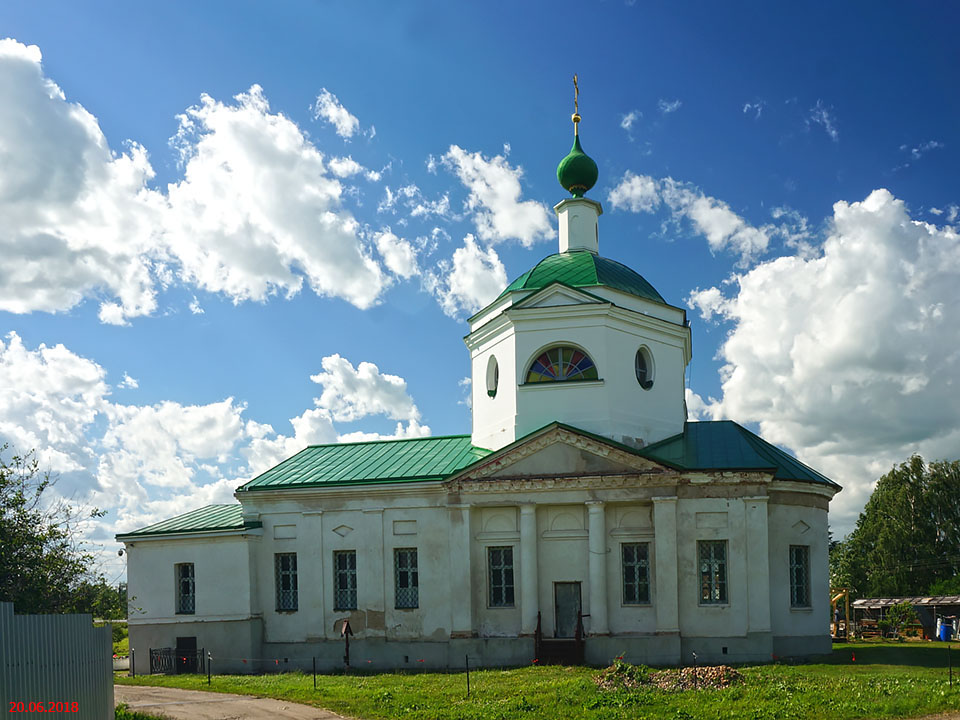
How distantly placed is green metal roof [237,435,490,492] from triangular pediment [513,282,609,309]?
190 inches

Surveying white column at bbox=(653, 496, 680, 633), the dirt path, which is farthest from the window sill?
the dirt path

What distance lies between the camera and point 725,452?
2566 centimetres

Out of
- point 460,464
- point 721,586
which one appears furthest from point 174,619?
point 721,586

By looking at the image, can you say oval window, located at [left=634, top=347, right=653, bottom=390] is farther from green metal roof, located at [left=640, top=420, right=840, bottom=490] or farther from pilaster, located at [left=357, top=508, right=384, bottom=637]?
pilaster, located at [left=357, top=508, right=384, bottom=637]

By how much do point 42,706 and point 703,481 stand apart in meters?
17.0

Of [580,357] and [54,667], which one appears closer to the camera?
[54,667]

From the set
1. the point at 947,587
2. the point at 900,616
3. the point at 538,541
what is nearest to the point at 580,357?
the point at 538,541

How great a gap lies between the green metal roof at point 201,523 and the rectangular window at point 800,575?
15.8 m

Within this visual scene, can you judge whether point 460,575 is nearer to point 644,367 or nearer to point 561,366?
point 561,366

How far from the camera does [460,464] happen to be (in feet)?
91.0

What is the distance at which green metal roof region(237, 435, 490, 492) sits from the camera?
2766 centimetres

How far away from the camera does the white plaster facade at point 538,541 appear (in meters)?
24.5

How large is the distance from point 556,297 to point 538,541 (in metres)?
7.26
